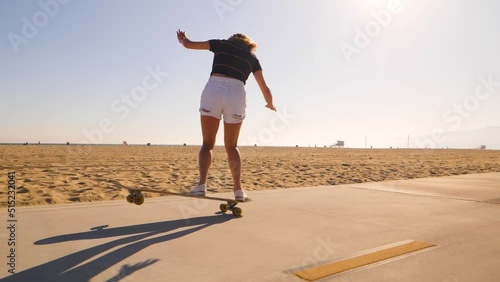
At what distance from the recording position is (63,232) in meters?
2.74

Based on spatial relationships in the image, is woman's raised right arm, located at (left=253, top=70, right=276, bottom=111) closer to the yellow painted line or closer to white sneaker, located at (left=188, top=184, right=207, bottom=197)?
white sneaker, located at (left=188, top=184, right=207, bottom=197)

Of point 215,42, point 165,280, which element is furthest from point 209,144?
point 165,280

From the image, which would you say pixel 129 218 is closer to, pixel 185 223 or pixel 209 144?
pixel 185 223

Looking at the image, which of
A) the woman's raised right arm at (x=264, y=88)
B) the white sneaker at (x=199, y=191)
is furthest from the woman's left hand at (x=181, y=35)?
the white sneaker at (x=199, y=191)

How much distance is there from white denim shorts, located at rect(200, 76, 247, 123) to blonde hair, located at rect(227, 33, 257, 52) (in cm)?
48

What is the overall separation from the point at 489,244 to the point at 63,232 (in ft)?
11.6

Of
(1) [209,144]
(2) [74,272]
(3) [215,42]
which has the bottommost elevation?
(2) [74,272]

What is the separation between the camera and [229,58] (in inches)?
140

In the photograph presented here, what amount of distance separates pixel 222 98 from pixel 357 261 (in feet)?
6.80

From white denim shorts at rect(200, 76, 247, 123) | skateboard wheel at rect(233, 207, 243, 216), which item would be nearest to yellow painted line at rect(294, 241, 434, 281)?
skateboard wheel at rect(233, 207, 243, 216)

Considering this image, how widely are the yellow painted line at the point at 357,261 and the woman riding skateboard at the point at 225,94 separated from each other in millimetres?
1656

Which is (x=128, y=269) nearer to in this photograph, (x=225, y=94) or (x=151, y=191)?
(x=151, y=191)

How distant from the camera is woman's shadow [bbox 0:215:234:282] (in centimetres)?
185

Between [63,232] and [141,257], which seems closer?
[141,257]
